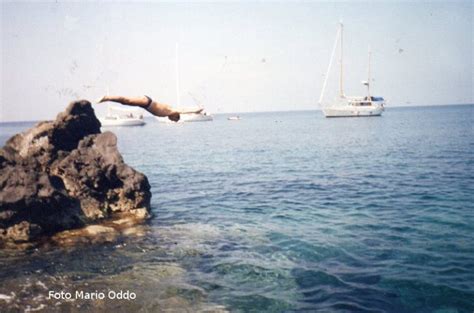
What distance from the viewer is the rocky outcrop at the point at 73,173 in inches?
635

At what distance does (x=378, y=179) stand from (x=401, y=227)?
12969 millimetres

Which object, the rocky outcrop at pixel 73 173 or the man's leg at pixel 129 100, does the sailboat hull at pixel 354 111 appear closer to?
the rocky outcrop at pixel 73 173

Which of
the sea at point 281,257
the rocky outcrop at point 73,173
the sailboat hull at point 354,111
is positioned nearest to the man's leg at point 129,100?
the sea at point 281,257

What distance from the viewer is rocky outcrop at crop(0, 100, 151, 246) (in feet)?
53.0

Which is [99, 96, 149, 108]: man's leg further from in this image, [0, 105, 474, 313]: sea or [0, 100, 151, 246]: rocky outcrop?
[0, 100, 151, 246]: rocky outcrop

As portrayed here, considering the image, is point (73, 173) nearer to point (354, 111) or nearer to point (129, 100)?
point (129, 100)

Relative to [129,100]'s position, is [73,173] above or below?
below

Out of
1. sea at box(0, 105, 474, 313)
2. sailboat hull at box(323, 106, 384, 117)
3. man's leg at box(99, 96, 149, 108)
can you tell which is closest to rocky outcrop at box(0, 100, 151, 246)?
sea at box(0, 105, 474, 313)

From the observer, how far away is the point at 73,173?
19828mm

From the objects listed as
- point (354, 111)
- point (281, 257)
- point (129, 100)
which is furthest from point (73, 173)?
point (354, 111)

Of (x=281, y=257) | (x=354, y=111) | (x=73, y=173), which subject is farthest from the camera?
(x=354, y=111)

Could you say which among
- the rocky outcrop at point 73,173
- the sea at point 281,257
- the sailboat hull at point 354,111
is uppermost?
the sailboat hull at point 354,111

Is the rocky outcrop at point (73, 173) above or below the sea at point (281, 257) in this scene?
above

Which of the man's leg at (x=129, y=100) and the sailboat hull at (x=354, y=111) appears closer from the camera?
the man's leg at (x=129, y=100)
